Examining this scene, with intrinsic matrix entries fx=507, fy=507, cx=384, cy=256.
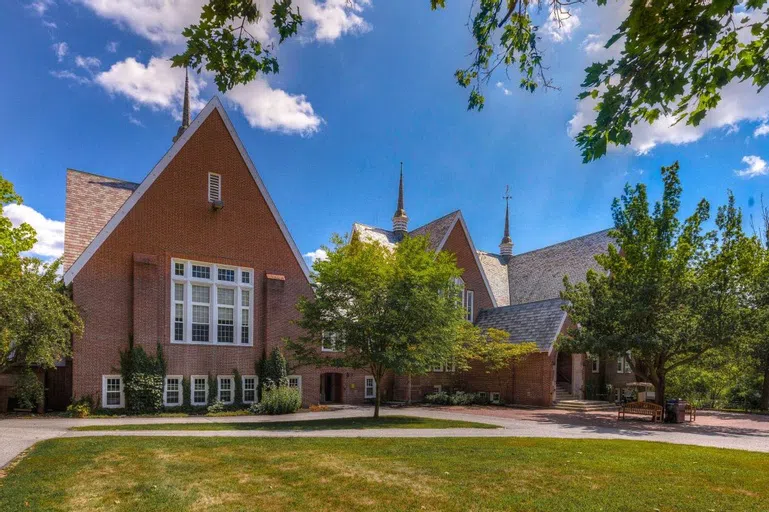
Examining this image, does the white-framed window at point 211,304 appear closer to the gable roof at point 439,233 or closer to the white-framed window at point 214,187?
the white-framed window at point 214,187

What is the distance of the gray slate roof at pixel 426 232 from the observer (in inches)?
1324

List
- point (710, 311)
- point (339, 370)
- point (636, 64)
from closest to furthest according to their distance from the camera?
point (636, 64) → point (710, 311) → point (339, 370)

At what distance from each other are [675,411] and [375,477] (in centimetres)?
1596

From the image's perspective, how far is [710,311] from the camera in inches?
773

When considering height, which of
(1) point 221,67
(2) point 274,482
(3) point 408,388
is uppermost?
(1) point 221,67

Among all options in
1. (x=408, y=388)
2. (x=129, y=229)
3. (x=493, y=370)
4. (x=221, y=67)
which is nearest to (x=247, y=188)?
(x=129, y=229)

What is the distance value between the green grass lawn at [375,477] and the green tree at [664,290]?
8.02 metres

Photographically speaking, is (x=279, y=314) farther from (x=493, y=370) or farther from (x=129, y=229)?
(x=493, y=370)

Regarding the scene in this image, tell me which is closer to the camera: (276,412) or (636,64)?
(636,64)

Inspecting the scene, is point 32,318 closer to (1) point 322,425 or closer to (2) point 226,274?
(2) point 226,274

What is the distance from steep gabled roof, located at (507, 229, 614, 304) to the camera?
33125 mm

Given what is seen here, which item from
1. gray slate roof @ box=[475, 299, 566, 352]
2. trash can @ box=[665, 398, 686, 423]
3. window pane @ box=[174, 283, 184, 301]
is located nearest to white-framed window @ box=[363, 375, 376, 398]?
gray slate roof @ box=[475, 299, 566, 352]

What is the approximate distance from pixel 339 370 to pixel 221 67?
23370 mm

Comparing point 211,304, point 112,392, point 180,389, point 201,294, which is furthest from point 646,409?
point 112,392
